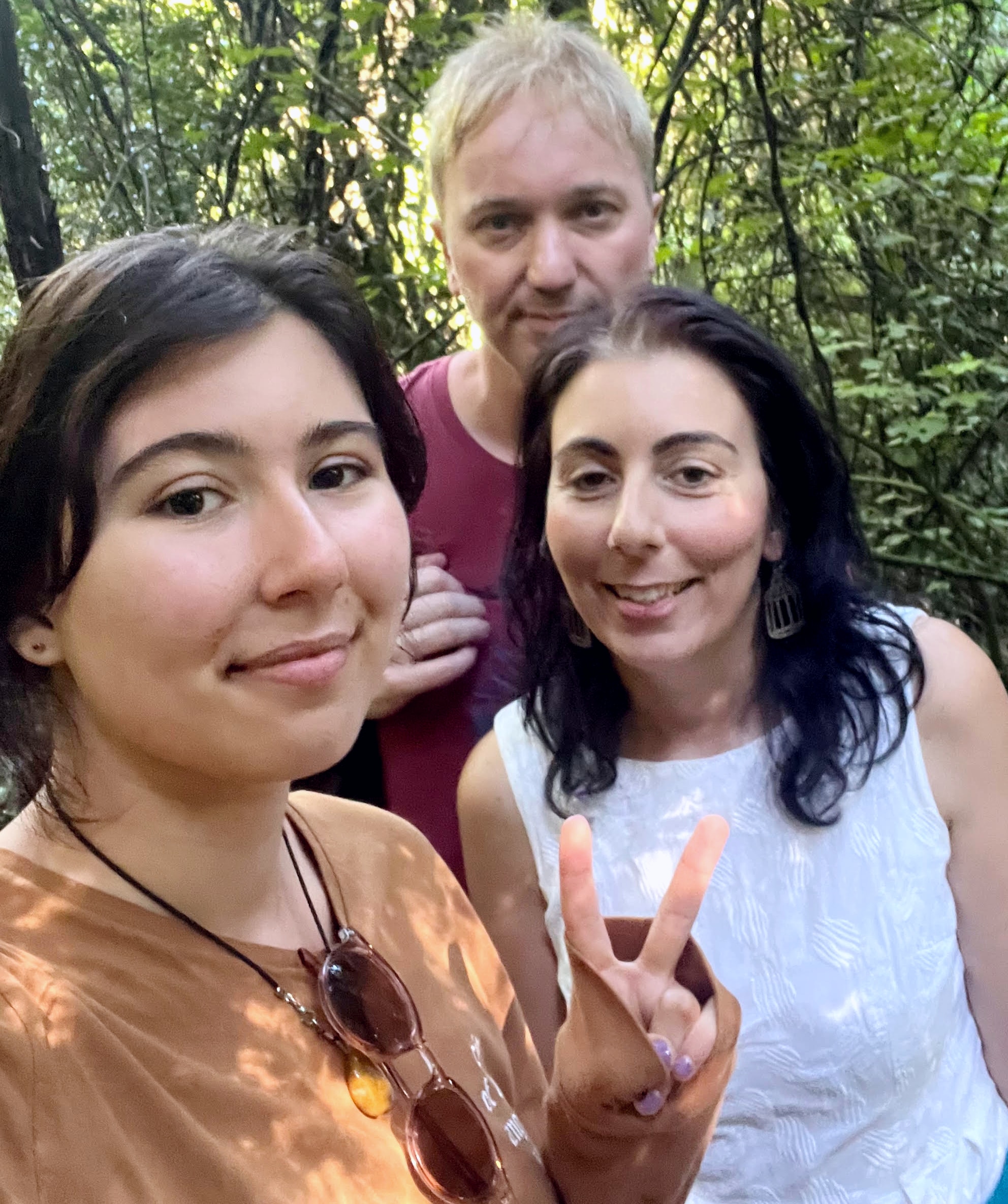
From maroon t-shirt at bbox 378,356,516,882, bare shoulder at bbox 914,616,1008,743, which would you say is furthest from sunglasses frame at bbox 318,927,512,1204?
bare shoulder at bbox 914,616,1008,743

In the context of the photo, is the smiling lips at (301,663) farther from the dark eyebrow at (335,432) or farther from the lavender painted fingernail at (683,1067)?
the lavender painted fingernail at (683,1067)

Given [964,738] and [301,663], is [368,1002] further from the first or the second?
[964,738]

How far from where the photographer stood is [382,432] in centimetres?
119

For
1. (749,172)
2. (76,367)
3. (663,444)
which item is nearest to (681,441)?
(663,444)

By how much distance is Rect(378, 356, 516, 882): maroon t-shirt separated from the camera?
2.03 metres

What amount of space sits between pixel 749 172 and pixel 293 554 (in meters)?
3.47

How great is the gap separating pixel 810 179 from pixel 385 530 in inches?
120

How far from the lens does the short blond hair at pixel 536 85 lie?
6.37ft

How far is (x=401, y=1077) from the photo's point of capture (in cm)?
107

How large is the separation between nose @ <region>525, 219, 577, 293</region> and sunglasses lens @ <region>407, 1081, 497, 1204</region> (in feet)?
4.53

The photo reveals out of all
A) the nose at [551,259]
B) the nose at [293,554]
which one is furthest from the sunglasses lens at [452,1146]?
the nose at [551,259]

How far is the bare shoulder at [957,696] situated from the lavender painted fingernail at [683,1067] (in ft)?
2.72

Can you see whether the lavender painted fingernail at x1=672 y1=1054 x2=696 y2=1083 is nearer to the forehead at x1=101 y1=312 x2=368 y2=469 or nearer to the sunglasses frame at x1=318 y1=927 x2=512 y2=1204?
the sunglasses frame at x1=318 y1=927 x2=512 y2=1204

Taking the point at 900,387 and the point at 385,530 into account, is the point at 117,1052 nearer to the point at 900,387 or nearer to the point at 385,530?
the point at 385,530
